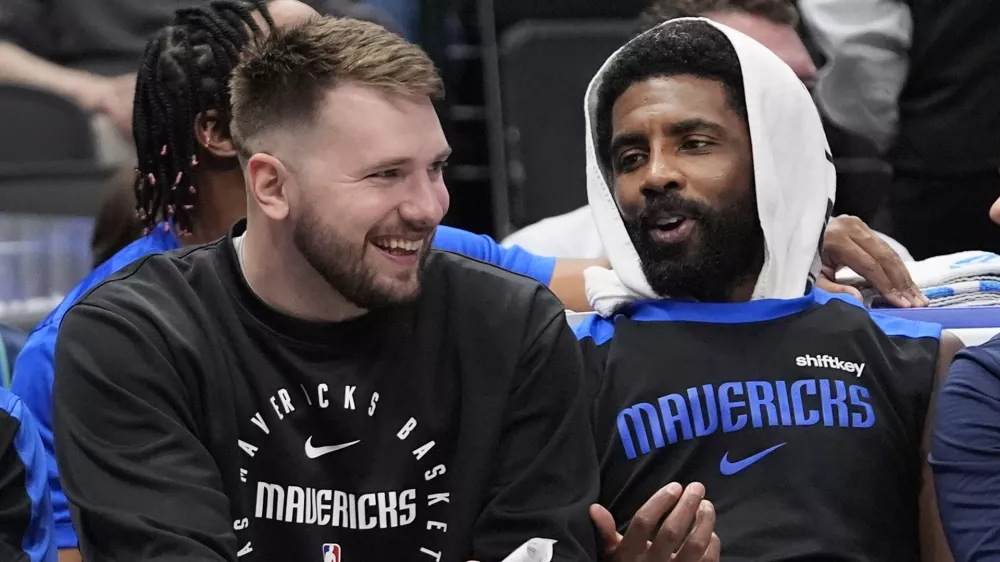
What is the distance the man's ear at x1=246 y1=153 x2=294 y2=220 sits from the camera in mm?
1465

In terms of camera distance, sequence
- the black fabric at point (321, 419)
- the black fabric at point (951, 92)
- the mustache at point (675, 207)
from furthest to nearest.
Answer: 1. the black fabric at point (951, 92)
2. the mustache at point (675, 207)
3. the black fabric at point (321, 419)

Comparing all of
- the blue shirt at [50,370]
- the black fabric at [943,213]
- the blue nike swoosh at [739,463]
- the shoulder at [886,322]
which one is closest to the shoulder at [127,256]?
the blue shirt at [50,370]

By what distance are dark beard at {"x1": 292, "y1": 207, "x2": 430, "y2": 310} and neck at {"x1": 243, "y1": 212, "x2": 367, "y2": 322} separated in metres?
0.01

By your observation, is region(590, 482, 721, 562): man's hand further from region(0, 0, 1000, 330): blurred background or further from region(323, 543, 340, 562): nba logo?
region(0, 0, 1000, 330): blurred background

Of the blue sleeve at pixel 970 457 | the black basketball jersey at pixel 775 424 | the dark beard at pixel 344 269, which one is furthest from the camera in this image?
the black basketball jersey at pixel 775 424

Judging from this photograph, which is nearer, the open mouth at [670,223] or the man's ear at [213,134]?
the open mouth at [670,223]

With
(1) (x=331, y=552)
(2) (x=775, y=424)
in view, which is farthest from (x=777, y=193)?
(1) (x=331, y=552)

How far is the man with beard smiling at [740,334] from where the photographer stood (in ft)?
5.49

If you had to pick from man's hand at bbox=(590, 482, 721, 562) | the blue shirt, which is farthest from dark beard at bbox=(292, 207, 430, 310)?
man's hand at bbox=(590, 482, 721, 562)

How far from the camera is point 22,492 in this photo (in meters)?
1.36

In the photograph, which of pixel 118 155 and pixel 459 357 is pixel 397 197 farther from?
pixel 118 155

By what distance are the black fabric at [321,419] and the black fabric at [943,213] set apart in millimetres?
1567

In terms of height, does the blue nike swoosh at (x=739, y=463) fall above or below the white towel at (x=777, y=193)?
below

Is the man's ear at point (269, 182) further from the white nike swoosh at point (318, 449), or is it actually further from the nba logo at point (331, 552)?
the nba logo at point (331, 552)
